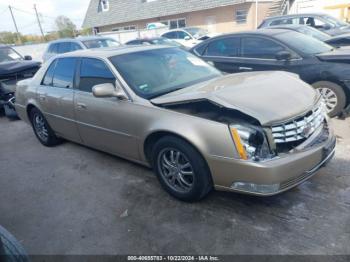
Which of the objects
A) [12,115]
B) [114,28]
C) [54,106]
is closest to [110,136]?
[54,106]

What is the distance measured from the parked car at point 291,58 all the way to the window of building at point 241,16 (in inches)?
717

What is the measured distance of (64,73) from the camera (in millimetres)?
4562

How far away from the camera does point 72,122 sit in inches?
175

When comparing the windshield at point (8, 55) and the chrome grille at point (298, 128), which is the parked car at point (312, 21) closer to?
the windshield at point (8, 55)

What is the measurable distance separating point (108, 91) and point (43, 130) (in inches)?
100

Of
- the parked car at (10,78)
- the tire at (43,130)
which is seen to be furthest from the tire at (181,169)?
the parked car at (10,78)

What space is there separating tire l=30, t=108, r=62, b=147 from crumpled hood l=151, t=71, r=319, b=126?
8.85 ft

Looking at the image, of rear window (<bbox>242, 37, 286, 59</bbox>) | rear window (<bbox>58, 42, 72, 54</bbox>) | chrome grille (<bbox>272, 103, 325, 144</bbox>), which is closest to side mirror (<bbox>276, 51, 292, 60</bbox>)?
rear window (<bbox>242, 37, 286, 59</bbox>)

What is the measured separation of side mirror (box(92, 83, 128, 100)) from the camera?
134 inches

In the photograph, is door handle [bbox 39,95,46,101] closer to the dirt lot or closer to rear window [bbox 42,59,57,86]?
rear window [bbox 42,59,57,86]

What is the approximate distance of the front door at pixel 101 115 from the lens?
3645mm

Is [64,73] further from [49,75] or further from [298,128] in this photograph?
[298,128]

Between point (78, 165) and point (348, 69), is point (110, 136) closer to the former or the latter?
point (78, 165)

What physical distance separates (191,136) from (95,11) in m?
34.5
